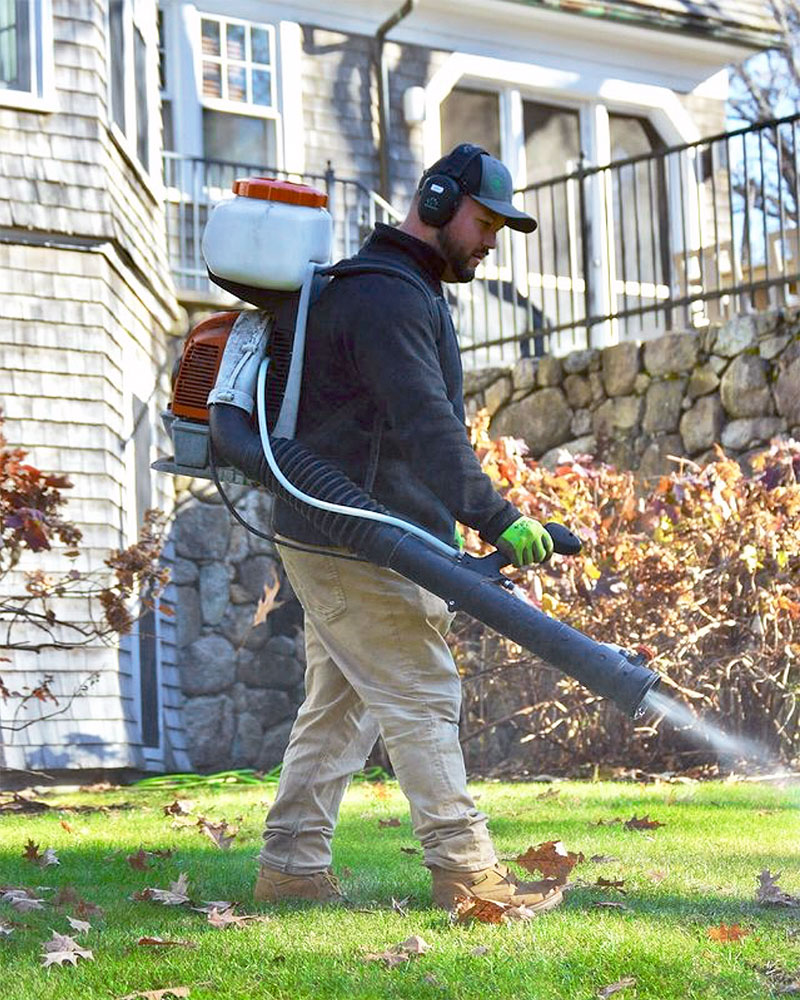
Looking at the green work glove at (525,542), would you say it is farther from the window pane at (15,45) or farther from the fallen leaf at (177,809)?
the window pane at (15,45)

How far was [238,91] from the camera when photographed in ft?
47.2

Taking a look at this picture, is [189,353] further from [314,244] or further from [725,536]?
[725,536]

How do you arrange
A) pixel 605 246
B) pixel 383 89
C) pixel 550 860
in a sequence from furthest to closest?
pixel 383 89
pixel 605 246
pixel 550 860

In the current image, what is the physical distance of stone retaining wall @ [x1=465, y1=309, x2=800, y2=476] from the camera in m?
10.8

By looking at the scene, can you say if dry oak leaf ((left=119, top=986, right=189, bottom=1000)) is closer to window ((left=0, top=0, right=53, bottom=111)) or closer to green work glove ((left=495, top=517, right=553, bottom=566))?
green work glove ((left=495, top=517, right=553, bottom=566))

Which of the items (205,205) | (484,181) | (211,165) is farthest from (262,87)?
(484,181)

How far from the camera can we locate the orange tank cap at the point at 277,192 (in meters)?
4.62

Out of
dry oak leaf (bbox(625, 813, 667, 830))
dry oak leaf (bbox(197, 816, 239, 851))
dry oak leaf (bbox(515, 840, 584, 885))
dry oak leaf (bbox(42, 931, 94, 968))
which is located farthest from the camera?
dry oak leaf (bbox(625, 813, 667, 830))

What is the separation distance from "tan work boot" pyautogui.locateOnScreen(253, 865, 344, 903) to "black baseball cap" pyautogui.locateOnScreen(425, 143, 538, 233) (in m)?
1.87

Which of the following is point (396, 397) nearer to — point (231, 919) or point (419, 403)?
point (419, 403)

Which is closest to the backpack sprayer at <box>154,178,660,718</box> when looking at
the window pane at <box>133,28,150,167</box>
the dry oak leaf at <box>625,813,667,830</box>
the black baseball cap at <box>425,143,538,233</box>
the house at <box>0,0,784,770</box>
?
the black baseball cap at <box>425,143,538,233</box>

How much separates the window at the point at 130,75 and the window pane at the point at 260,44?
92.8 inches

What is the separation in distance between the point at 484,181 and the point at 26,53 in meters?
6.39

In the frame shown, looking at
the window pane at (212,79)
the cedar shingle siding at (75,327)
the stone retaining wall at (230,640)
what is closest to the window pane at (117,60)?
the cedar shingle siding at (75,327)
